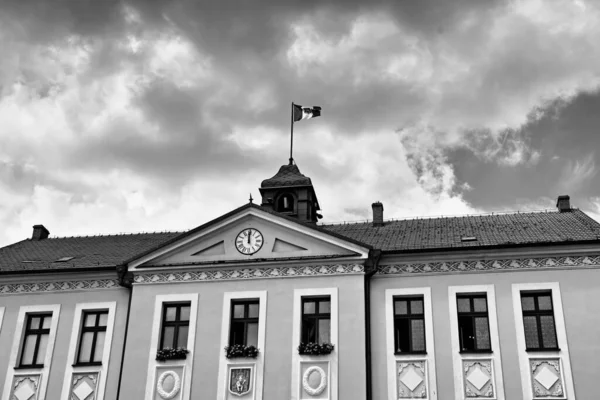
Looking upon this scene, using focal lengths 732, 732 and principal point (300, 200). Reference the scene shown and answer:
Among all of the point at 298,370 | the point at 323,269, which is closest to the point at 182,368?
the point at 298,370

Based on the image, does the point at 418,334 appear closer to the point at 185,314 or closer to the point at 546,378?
the point at 546,378

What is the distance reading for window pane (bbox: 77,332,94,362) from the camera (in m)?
25.6

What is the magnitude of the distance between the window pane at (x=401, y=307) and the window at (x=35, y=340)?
12407 mm

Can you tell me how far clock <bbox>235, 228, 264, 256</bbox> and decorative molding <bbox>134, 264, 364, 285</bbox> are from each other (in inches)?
29.2

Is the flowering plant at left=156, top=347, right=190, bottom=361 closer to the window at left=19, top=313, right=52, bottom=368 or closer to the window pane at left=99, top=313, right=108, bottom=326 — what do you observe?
the window pane at left=99, top=313, right=108, bottom=326

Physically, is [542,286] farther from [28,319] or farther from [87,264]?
[28,319]

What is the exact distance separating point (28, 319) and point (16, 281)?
1.53 meters

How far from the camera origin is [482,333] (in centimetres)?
2303

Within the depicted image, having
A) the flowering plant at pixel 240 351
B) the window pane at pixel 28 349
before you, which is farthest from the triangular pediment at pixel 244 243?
the window pane at pixel 28 349

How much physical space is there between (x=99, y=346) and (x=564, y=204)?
18.2 meters

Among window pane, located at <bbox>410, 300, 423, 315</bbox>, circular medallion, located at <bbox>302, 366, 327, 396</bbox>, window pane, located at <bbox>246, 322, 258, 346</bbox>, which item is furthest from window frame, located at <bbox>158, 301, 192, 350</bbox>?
window pane, located at <bbox>410, 300, 423, 315</bbox>

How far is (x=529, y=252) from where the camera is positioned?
23.6 m

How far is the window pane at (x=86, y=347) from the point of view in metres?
25.6

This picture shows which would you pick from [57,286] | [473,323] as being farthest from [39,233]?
[473,323]
